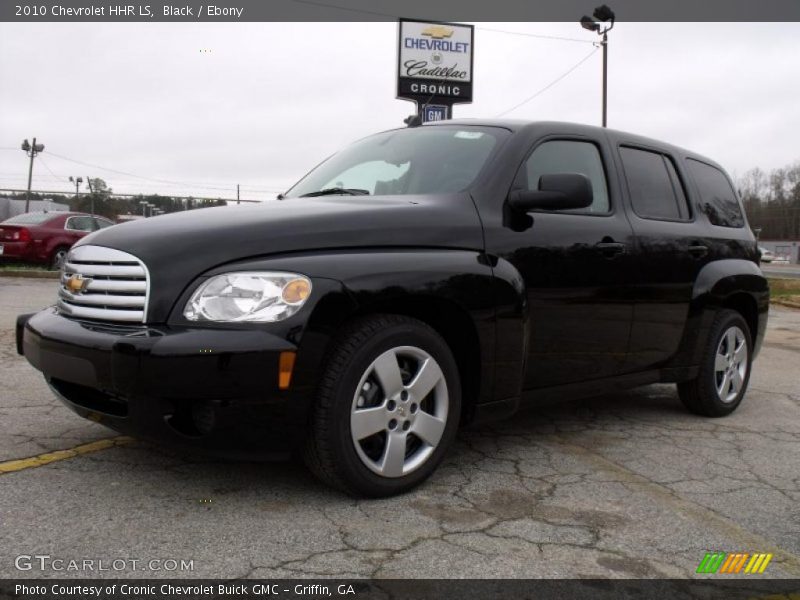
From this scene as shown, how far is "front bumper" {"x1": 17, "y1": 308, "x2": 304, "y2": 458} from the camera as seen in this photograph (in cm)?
272

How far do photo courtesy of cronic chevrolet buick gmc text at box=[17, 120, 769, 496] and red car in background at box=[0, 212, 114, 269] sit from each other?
12.9m

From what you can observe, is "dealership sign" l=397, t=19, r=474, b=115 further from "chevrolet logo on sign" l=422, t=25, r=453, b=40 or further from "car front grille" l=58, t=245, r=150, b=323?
"car front grille" l=58, t=245, r=150, b=323

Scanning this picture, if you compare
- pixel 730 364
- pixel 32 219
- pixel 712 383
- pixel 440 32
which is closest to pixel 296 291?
pixel 712 383

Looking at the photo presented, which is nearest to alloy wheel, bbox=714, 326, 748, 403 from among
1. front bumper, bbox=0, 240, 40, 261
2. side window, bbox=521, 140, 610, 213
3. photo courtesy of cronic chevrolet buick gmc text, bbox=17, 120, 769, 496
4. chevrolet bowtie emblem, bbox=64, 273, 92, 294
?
photo courtesy of cronic chevrolet buick gmc text, bbox=17, 120, 769, 496

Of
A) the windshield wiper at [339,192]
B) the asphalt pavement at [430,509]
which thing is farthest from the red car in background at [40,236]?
the windshield wiper at [339,192]

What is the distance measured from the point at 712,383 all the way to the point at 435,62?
19.1 metres

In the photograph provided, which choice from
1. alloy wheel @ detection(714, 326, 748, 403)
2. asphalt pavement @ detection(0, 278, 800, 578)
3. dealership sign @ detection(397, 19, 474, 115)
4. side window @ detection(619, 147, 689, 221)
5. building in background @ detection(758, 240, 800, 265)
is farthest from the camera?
building in background @ detection(758, 240, 800, 265)

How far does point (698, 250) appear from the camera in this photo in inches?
186

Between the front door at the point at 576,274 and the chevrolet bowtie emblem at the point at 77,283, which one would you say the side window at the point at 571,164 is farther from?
the chevrolet bowtie emblem at the point at 77,283

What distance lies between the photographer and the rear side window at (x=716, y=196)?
202 inches

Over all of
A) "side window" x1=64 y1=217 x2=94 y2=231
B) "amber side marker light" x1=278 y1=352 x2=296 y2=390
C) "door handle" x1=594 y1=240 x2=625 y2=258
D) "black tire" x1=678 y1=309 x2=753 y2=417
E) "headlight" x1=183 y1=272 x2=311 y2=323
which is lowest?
"black tire" x1=678 y1=309 x2=753 y2=417

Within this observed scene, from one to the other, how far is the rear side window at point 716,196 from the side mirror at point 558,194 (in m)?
1.81

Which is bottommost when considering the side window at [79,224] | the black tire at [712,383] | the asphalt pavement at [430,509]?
the asphalt pavement at [430,509]
